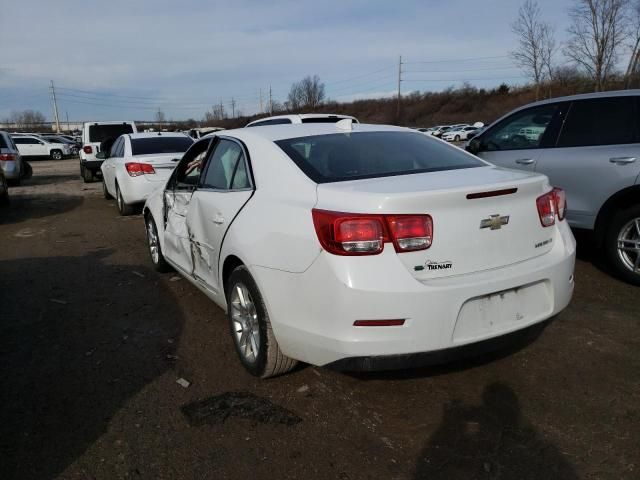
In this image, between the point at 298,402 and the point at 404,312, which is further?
the point at 298,402

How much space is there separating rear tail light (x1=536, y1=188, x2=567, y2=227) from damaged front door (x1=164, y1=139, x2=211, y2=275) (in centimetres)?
264

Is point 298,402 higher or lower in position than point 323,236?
lower

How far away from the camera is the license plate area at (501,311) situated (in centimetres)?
264

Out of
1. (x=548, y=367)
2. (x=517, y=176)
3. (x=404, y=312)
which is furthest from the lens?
(x=548, y=367)

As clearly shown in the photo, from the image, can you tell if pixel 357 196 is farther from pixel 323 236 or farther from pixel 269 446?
pixel 269 446

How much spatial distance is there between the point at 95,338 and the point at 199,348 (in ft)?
2.88

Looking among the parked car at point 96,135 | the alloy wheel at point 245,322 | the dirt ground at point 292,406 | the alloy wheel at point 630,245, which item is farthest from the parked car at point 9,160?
the alloy wheel at point 630,245

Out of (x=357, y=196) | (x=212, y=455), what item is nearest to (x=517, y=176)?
(x=357, y=196)

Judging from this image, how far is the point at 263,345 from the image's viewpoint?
3.12m

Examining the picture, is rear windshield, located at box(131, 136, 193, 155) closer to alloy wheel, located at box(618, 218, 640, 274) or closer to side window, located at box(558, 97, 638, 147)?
side window, located at box(558, 97, 638, 147)

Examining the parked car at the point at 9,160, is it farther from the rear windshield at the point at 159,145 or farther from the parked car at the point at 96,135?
the rear windshield at the point at 159,145

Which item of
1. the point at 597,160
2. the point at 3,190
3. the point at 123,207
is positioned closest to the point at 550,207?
the point at 597,160

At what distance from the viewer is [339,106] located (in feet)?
304

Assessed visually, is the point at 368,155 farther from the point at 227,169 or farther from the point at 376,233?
the point at 227,169
